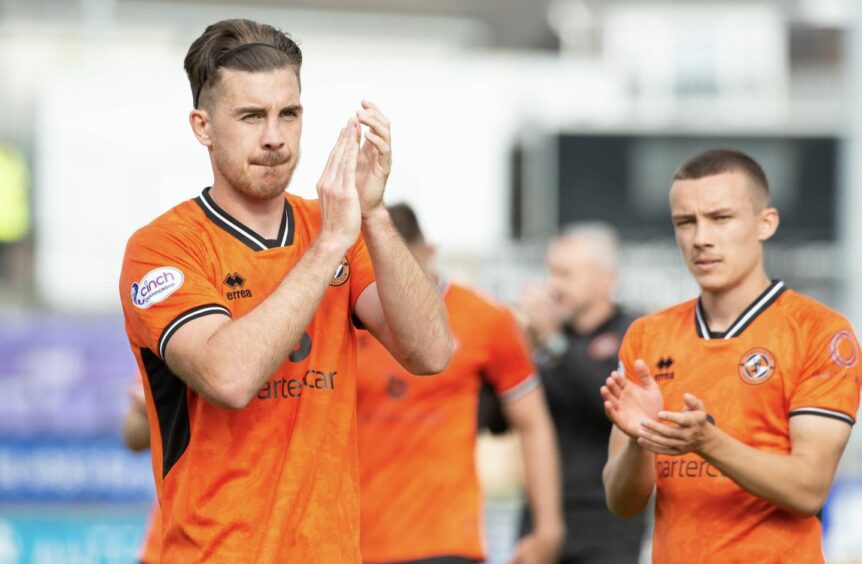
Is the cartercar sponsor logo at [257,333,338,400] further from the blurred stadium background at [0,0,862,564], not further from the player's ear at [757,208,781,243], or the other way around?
the blurred stadium background at [0,0,862,564]

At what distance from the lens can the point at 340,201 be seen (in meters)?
3.64

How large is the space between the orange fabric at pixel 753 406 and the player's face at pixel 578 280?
333 cm

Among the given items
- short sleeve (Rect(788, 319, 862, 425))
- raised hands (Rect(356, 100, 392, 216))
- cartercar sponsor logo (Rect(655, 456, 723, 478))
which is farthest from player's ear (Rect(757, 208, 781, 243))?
raised hands (Rect(356, 100, 392, 216))

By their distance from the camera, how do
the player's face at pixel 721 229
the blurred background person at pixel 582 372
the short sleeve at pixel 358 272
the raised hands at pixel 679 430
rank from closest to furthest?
the raised hands at pixel 679 430 < the short sleeve at pixel 358 272 < the player's face at pixel 721 229 < the blurred background person at pixel 582 372

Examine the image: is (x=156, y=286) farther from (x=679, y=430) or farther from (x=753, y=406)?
(x=753, y=406)

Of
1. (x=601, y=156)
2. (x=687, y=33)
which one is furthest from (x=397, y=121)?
(x=687, y=33)

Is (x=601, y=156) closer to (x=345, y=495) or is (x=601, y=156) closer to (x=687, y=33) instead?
(x=687, y=33)

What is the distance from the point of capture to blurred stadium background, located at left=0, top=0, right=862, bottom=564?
12273 mm

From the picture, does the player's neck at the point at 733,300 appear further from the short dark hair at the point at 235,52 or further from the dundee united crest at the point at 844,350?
the short dark hair at the point at 235,52

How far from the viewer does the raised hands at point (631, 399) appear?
13.4 ft

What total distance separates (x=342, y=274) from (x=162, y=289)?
53 cm

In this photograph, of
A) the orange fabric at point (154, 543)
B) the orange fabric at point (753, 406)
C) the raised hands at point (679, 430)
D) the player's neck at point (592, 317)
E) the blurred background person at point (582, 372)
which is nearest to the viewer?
the raised hands at point (679, 430)

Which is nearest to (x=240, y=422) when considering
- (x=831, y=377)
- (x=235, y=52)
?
(x=235, y=52)

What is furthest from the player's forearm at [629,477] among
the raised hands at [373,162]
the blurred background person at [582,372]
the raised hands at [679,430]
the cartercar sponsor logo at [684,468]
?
the blurred background person at [582,372]
